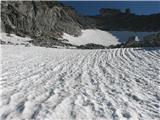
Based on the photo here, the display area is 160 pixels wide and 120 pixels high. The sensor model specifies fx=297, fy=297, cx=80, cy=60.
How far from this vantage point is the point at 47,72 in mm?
11383

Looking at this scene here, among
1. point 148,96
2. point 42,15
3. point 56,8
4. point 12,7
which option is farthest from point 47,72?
point 56,8

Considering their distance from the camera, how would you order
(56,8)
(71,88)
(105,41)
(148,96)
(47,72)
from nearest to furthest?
(148,96) < (71,88) < (47,72) < (105,41) < (56,8)

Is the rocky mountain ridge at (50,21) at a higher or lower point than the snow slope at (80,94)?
higher

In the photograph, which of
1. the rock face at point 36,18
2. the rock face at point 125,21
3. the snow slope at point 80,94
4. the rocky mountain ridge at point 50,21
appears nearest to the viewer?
the snow slope at point 80,94

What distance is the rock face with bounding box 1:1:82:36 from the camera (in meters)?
45.1

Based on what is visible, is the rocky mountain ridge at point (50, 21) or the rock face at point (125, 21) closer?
the rocky mountain ridge at point (50, 21)

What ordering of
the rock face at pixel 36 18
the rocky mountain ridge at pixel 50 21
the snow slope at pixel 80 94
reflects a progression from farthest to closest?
1. the rock face at pixel 36 18
2. the rocky mountain ridge at pixel 50 21
3. the snow slope at pixel 80 94

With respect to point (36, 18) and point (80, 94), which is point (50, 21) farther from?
point (80, 94)

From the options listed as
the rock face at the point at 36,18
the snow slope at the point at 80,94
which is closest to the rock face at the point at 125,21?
the rock face at the point at 36,18

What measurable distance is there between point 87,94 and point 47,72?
13.0 feet

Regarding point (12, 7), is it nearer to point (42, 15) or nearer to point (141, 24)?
point (42, 15)

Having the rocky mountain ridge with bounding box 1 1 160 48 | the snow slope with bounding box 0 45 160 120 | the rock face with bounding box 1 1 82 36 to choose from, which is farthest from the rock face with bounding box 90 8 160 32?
the snow slope with bounding box 0 45 160 120

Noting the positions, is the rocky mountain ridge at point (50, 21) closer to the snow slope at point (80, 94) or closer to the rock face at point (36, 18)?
the rock face at point (36, 18)

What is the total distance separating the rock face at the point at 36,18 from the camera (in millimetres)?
45125
